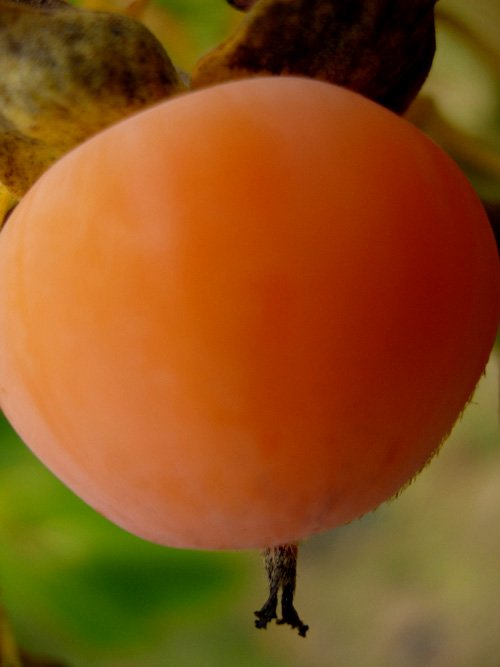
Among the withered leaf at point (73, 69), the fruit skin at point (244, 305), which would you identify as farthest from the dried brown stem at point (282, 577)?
the withered leaf at point (73, 69)

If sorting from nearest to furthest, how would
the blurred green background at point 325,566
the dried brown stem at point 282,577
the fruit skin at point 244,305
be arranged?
the fruit skin at point 244,305, the dried brown stem at point 282,577, the blurred green background at point 325,566

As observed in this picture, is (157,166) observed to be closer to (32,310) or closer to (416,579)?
(32,310)

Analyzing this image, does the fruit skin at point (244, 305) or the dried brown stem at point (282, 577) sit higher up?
the fruit skin at point (244, 305)

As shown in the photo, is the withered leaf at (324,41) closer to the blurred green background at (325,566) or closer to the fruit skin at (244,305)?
the fruit skin at (244,305)

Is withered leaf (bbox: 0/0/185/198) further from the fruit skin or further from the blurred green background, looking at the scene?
the blurred green background

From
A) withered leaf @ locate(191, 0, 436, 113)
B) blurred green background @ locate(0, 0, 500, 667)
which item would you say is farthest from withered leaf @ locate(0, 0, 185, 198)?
blurred green background @ locate(0, 0, 500, 667)

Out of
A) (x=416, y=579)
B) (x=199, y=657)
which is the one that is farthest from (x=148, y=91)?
(x=199, y=657)
